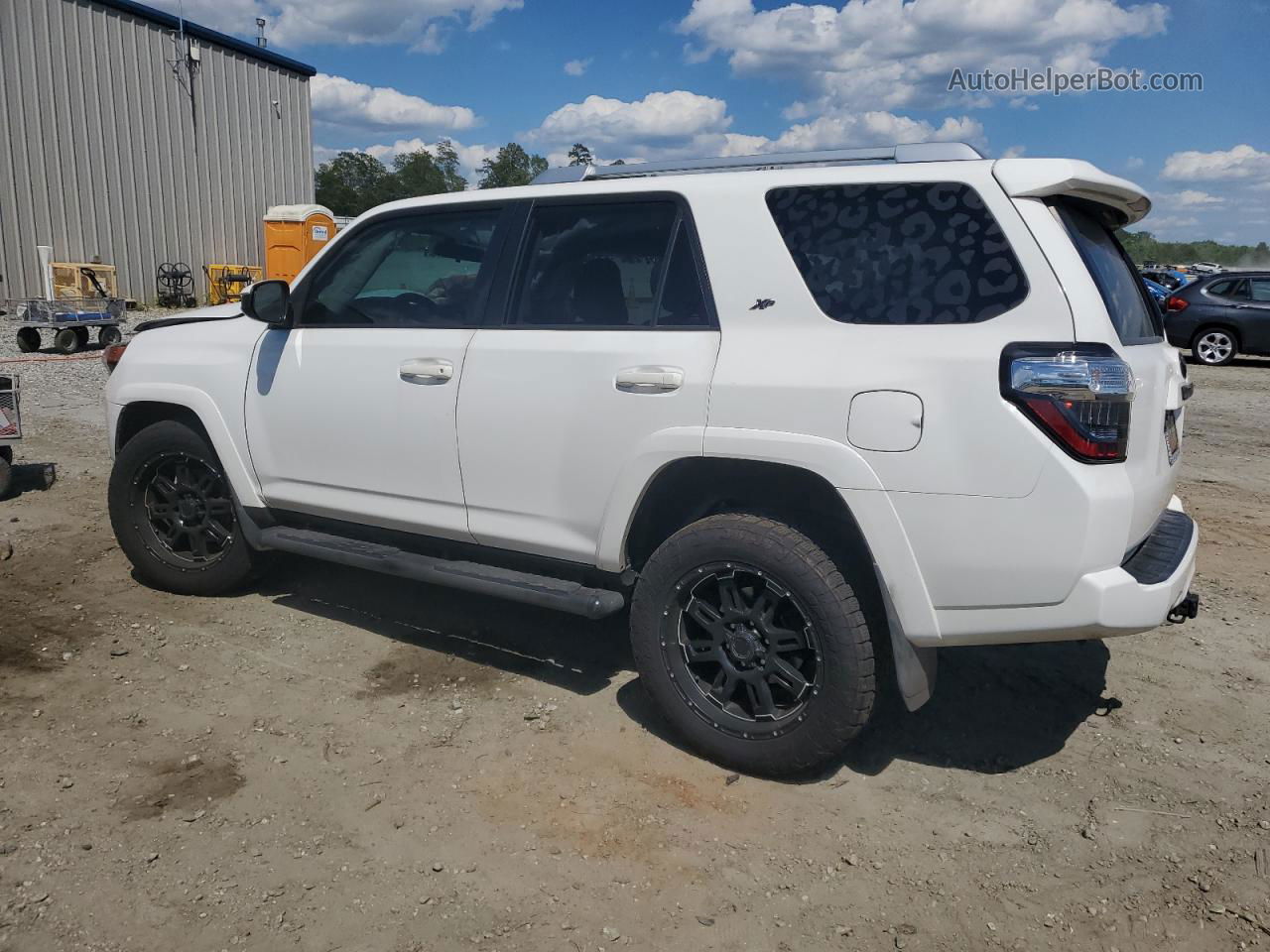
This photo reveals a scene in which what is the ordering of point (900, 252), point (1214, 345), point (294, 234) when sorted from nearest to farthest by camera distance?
point (900, 252), point (1214, 345), point (294, 234)

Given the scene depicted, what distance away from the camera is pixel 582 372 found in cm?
343

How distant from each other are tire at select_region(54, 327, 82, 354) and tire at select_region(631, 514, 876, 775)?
→ 568 inches

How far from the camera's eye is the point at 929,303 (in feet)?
9.52

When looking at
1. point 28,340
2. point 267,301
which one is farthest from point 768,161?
point 28,340

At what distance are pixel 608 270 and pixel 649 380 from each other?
55 centimetres

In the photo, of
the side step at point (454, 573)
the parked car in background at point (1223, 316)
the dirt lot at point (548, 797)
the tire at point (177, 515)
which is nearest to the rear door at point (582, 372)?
the side step at point (454, 573)

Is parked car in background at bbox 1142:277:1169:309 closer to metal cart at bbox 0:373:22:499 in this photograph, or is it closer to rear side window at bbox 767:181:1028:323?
rear side window at bbox 767:181:1028:323

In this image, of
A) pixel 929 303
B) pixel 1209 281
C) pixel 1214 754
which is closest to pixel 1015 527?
pixel 929 303

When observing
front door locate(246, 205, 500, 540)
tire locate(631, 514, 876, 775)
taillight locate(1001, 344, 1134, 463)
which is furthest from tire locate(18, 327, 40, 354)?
taillight locate(1001, 344, 1134, 463)

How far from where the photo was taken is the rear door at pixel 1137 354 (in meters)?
2.78

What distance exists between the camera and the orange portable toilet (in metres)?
21.0

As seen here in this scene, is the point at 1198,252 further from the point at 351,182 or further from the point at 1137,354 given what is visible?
the point at 1137,354

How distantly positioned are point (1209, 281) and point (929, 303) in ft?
51.6

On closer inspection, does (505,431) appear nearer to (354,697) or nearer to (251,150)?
(354,697)
